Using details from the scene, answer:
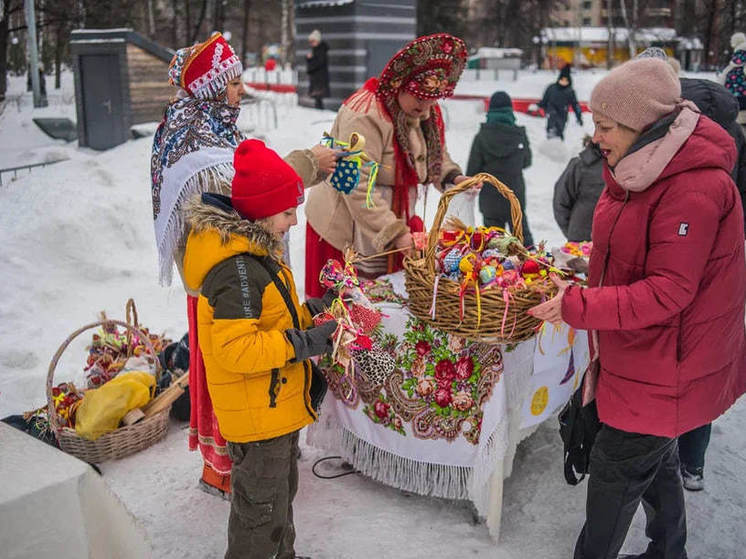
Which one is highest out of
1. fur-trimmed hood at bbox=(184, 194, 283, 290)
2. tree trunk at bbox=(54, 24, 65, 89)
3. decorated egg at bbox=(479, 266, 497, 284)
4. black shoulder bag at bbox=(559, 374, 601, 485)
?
tree trunk at bbox=(54, 24, 65, 89)

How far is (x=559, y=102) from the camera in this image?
42.6 ft

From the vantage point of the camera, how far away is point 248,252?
2373mm

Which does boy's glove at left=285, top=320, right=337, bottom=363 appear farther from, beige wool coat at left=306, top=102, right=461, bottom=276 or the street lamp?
the street lamp

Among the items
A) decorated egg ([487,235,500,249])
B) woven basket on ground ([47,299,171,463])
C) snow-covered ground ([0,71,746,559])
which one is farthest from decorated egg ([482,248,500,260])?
woven basket on ground ([47,299,171,463])

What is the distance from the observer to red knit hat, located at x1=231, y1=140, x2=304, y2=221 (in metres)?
2.35

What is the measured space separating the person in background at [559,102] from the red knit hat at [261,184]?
454 inches

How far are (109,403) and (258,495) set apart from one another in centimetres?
152

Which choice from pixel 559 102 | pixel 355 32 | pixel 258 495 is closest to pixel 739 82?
pixel 258 495

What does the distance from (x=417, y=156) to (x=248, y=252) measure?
4.88ft

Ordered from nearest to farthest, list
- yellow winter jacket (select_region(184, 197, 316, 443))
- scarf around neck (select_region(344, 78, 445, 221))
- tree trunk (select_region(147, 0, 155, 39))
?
yellow winter jacket (select_region(184, 197, 316, 443)), scarf around neck (select_region(344, 78, 445, 221)), tree trunk (select_region(147, 0, 155, 39))

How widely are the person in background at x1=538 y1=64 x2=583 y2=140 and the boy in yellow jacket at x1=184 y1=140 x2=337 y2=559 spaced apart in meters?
11.5

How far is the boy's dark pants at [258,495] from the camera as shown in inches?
99.3

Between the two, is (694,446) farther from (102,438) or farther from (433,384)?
(102,438)

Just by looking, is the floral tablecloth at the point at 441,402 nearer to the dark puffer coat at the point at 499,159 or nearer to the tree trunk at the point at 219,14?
the dark puffer coat at the point at 499,159
